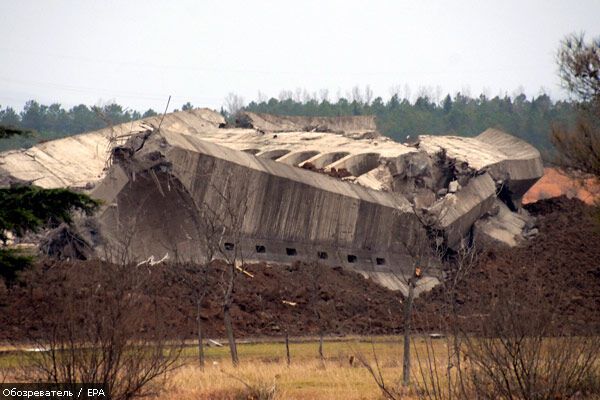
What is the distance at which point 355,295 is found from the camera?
32125mm

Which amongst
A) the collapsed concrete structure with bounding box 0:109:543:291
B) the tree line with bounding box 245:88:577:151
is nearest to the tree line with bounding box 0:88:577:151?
the tree line with bounding box 245:88:577:151

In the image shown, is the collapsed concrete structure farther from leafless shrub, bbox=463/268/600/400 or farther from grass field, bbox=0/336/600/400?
leafless shrub, bbox=463/268/600/400

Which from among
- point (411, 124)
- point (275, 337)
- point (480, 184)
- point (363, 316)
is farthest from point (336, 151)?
point (411, 124)

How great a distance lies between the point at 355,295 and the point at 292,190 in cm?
432

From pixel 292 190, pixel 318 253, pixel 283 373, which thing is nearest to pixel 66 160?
pixel 292 190

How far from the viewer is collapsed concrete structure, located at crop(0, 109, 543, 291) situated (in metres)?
31.0

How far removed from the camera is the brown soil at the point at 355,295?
27.7m

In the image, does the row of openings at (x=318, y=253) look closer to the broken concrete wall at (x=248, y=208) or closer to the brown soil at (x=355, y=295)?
the broken concrete wall at (x=248, y=208)

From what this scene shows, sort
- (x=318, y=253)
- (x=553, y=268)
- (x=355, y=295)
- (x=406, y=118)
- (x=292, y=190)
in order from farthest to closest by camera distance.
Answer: (x=406, y=118) < (x=553, y=268) < (x=318, y=253) < (x=292, y=190) < (x=355, y=295)

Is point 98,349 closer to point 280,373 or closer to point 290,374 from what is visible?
point 280,373

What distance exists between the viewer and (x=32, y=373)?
1325cm

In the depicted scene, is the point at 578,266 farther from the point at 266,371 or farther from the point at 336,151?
the point at 266,371

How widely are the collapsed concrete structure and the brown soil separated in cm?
131

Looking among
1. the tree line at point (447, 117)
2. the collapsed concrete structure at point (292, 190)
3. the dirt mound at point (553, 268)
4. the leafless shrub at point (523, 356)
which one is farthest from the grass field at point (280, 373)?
the tree line at point (447, 117)
